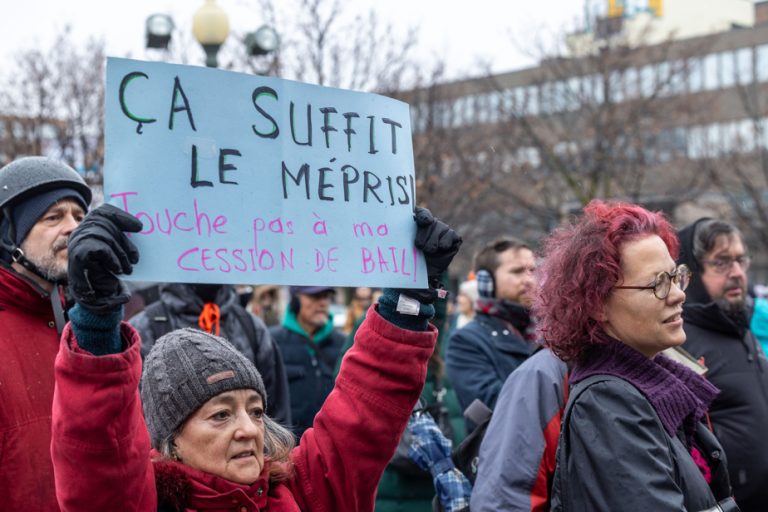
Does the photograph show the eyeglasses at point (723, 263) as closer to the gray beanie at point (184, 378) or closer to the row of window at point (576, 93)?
the gray beanie at point (184, 378)

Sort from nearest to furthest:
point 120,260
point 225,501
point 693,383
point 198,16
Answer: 1. point 120,260
2. point 225,501
3. point 693,383
4. point 198,16

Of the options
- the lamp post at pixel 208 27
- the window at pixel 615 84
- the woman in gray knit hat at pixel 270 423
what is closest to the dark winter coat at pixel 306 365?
the lamp post at pixel 208 27

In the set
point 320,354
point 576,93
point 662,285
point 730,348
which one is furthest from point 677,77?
point 662,285

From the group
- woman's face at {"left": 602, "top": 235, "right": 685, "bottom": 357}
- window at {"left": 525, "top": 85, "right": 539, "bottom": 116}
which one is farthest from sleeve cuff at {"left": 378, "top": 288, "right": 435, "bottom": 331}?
window at {"left": 525, "top": 85, "right": 539, "bottom": 116}

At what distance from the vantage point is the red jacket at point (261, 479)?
90.3 inches

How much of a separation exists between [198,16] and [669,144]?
1609 cm

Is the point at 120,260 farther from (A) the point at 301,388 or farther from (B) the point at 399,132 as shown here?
(A) the point at 301,388

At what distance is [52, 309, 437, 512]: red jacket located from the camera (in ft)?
7.52

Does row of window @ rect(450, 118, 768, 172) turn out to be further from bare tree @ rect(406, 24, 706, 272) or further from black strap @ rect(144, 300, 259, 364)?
black strap @ rect(144, 300, 259, 364)

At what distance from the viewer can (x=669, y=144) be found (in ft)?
75.4

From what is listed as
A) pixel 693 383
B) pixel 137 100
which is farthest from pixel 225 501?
pixel 693 383

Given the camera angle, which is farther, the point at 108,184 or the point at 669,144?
the point at 669,144

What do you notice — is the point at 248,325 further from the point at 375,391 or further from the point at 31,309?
the point at 375,391

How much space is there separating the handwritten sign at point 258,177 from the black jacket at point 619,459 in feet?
2.14
